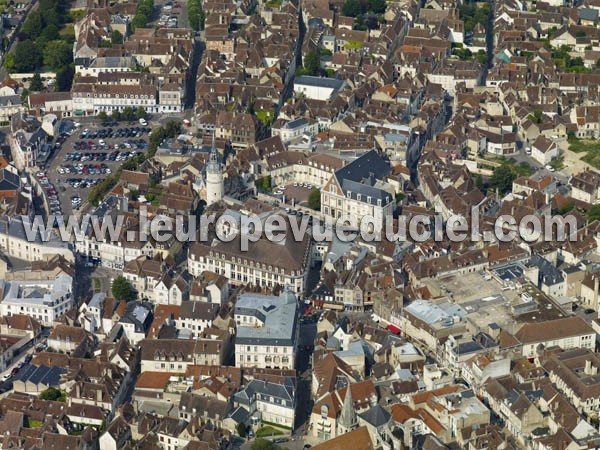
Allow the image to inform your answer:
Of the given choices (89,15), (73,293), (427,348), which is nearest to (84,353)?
(73,293)

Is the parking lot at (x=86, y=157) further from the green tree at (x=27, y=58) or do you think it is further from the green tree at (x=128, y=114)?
the green tree at (x=27, y=58)

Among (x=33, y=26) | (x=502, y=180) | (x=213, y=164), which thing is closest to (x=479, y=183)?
(x=502, y=180)

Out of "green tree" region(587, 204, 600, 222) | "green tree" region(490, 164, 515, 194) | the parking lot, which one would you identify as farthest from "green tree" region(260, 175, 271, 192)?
"green tree" region(587, 204, 600, 222)

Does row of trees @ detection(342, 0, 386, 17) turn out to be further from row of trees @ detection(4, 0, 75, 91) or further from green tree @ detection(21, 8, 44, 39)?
green tree @ detection(21, 8, 44, 39)

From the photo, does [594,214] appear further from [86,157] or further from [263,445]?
[86,157]

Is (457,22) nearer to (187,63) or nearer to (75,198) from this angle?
(187,63)

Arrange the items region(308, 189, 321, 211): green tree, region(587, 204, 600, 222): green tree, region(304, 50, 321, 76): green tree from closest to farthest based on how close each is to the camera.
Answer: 1. region(587, 204, 600, 222): green tree
2. region(308, 189, 321, 211): green tree
3. region(304, 50, 321, 76): green tree

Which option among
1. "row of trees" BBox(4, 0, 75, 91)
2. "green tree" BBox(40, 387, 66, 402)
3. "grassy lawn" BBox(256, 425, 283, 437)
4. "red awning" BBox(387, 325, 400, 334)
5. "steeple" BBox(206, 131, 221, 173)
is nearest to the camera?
"grassy lawn" BBox(256, 425, 283, 437)
